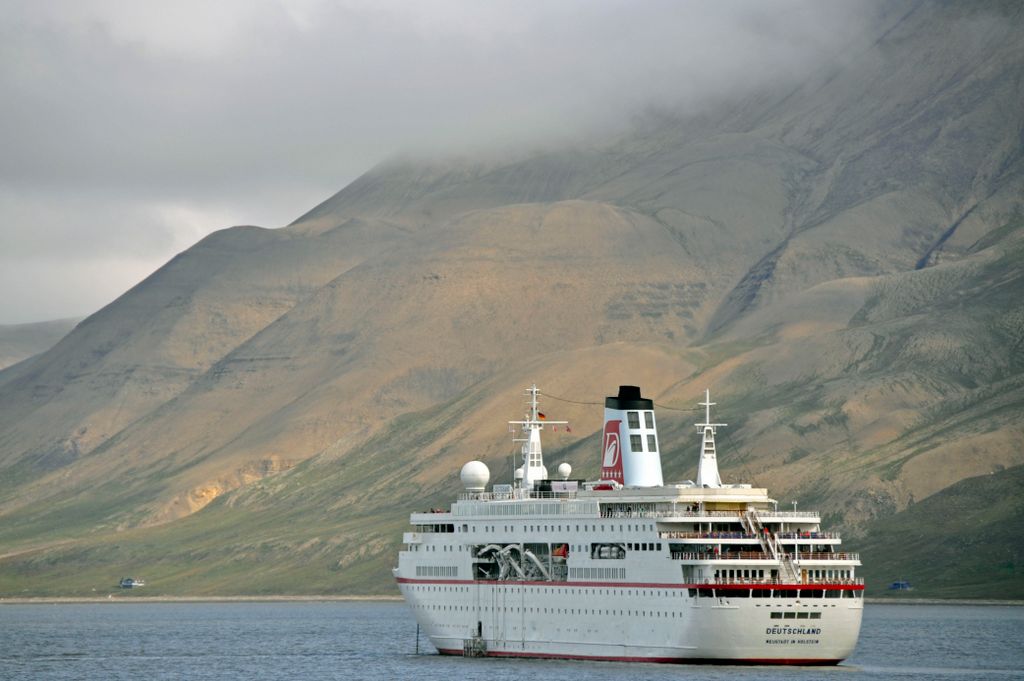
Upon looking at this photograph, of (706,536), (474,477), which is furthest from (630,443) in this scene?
(706,536)

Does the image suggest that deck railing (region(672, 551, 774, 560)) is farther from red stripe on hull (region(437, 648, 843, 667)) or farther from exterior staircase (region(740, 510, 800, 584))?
red stripe on hull (region(437, 648, 843, 667))

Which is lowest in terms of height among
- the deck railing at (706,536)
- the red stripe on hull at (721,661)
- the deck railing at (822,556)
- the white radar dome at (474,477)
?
the red stripe on hull at (721,661)

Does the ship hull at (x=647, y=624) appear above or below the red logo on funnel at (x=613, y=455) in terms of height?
below

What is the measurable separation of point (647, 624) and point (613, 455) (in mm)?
13628

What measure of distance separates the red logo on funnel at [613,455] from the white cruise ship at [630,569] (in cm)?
8

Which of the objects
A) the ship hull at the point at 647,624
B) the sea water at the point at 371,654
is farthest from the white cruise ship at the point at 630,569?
the sea water at the point at 371,654

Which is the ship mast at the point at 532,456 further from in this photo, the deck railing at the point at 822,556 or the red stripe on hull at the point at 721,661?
the deck railing at the point at 822,556

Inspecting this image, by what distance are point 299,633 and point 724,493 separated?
68.4 m

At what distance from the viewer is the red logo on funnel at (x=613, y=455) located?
4210 inches

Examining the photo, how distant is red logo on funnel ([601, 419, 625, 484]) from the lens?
106938mm

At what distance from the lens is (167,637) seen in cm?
15800

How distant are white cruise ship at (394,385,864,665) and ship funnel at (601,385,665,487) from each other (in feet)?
0.27

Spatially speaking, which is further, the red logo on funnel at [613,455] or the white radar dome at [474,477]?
the white radar dome at [474,477]

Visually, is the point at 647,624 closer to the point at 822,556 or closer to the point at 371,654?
the point at 822,556
